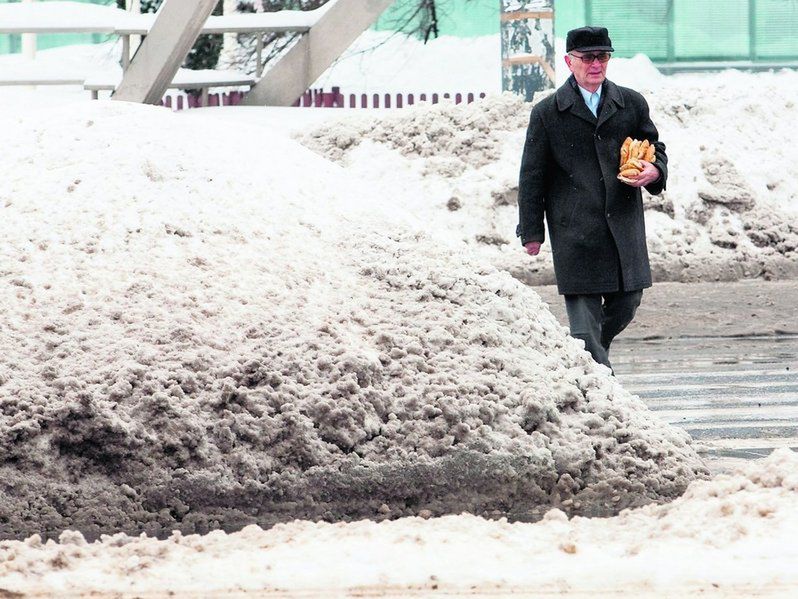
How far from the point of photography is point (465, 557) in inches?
163

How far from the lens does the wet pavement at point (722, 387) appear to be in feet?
20.1

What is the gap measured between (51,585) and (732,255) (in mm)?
11523

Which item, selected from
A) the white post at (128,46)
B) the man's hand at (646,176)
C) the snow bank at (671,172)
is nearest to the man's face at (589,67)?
the man's hand at (646,176)

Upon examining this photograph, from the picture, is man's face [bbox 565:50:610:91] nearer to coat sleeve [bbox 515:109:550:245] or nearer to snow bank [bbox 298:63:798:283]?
coat sleeve [bbox 515:109:550:245]

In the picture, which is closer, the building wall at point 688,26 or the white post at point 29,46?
the white post at point 29,46

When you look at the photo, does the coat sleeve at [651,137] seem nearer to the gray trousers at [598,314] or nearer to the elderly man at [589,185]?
the elderly man at [589,185]

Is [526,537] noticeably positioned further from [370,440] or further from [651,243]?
[651,243]

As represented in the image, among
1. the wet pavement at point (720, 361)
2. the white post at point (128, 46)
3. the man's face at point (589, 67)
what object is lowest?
the wet pavement at point (720, 361)

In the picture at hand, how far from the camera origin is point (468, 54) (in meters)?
26.9

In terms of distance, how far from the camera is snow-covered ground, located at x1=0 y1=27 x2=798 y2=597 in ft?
13.6

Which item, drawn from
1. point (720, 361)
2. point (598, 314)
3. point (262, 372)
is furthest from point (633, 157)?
point (720, 361)

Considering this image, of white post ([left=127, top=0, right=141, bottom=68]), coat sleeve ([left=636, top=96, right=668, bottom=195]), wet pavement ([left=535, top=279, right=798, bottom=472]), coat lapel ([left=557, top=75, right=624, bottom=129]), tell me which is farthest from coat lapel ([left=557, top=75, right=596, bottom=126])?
white post ([left=127, top=0, right=141, bottom=68])

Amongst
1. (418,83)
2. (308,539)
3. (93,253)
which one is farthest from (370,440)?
(418,83)

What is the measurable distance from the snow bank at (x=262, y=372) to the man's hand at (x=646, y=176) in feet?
2.45
